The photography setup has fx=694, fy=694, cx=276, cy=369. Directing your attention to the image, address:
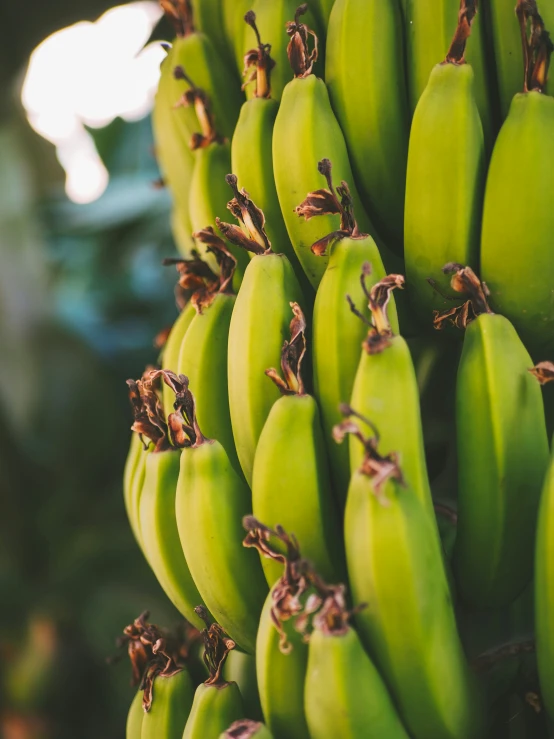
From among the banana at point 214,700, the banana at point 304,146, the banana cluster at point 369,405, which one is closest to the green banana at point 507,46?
the banana cluster at point 369,405

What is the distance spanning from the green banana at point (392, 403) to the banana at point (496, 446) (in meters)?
0.06

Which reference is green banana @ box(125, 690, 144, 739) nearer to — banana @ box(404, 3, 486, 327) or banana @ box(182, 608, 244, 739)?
banana @ box(182, 608, 244, 739)

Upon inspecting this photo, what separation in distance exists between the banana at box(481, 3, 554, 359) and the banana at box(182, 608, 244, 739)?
17.6 inches

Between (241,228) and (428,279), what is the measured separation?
0.20m

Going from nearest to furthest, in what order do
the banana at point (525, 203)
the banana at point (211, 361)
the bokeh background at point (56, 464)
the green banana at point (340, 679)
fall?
1. the green banana at point (340, 679)
2. the banana at point (525, 203)
3. the banana at point (211, 361)
4. the bokeh background at point (56, 464)

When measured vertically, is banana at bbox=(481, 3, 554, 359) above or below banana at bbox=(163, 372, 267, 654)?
above

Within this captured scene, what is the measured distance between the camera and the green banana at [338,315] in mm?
657

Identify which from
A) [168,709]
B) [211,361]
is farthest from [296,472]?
[168,709]

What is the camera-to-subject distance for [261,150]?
795mm

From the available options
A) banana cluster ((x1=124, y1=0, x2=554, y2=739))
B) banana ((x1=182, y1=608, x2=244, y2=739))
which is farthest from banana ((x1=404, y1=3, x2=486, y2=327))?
banana ((x1=182, y1=608, x2=244, y2=739))

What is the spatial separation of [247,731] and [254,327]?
368 mm

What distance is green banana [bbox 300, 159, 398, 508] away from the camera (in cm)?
66

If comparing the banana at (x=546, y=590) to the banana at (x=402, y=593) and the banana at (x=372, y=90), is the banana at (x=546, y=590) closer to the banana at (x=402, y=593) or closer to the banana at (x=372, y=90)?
the banana at (x=402, y=593)

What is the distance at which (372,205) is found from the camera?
2.62 ft
